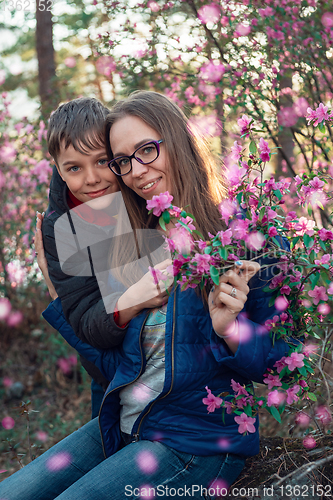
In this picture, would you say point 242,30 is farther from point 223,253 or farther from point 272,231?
point 223,253

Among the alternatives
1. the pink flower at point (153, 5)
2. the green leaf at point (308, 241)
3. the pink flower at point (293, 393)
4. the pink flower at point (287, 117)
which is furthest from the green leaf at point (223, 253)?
the pink flower at point (153, 5)

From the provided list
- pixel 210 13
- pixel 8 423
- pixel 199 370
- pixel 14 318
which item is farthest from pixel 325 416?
pixel 14 318

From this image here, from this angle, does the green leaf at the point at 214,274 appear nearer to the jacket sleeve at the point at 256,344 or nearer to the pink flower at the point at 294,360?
the jacket sleeve at the point at 256,344

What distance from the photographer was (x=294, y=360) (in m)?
1.47

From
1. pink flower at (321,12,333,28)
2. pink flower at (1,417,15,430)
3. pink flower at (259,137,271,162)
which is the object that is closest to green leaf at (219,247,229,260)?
pink flower at (259,137,271,162)

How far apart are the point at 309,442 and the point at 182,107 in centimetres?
238

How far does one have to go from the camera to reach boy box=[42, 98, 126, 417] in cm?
191

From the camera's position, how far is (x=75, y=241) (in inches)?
84.5

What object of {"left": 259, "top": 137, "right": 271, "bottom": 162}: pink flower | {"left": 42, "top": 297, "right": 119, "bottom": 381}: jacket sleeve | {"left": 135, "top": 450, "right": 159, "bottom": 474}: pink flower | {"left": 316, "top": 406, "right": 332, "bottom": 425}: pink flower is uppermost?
{"left": 259, "top": 137, "right": 271, "bottom": 162}: pink flower

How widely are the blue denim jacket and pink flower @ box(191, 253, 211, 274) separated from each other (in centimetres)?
40

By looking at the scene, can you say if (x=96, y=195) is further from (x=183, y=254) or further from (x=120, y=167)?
(x=183, y=254)

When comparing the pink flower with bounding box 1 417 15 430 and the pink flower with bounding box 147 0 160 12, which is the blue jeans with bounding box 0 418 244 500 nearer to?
the pink flower with bounding box 1 417 15 430

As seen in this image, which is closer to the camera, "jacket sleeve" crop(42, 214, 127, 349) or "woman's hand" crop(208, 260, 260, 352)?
"woman's hand" crop(208, 260, 260, 352)

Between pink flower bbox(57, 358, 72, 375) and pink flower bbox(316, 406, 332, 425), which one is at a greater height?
pink flower bbox(316, 406, 332, 425)
